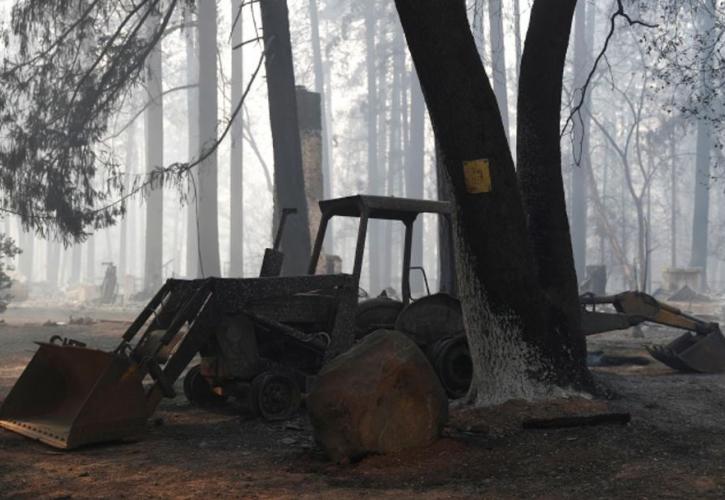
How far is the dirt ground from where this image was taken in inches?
206

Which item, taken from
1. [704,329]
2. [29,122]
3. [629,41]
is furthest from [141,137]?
[704,329]

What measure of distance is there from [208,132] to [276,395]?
86.5ft

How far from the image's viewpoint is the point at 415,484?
5430 mm

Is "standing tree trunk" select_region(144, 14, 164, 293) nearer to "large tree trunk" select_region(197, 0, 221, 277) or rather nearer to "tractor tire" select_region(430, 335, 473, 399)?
"large tree trunk" select_region(197, 0, 221, 277)

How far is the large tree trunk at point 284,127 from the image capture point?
1605 cm

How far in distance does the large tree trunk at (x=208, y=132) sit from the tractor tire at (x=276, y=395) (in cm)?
2215

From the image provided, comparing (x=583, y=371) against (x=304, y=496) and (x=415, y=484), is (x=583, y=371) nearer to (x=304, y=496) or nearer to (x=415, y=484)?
(x=415, y=484)

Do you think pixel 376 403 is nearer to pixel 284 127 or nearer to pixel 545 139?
pixel 545 139

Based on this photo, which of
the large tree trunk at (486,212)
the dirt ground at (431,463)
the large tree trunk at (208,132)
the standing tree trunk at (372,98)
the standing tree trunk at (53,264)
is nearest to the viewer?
the dirt ground at (431,463)

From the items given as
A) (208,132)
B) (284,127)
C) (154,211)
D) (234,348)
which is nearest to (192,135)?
(154,211)

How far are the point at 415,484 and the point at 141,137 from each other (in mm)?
75049

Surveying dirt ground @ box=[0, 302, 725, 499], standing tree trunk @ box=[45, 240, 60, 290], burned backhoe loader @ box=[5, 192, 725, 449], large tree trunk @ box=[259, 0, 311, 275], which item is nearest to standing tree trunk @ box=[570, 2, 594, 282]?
large tree trunk @ box=[259, 0, 311, 275]

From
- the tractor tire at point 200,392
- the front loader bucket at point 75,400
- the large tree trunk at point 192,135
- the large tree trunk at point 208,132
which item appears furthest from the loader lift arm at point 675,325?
the large tree trunk at point 192,135

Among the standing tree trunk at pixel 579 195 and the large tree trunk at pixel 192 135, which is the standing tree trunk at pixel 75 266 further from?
the standing tree trunk at pixel 579 195
